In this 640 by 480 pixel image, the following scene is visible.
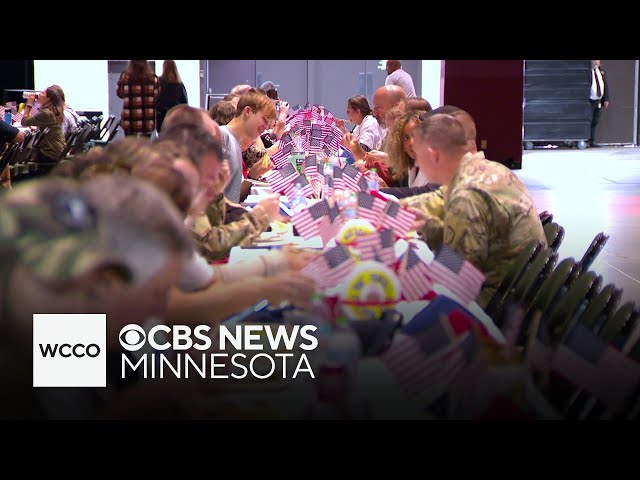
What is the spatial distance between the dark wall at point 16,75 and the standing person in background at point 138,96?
11303 millimetres

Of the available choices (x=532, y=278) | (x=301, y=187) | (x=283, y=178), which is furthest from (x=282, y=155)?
(x=532, y=278)

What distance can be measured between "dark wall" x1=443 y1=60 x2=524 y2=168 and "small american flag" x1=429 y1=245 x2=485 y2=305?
1252 centimetres

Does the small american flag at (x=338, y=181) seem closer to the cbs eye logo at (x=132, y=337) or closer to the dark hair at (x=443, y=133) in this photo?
the dark hair at (x=443, y=133)

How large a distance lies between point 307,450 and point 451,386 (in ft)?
0.93

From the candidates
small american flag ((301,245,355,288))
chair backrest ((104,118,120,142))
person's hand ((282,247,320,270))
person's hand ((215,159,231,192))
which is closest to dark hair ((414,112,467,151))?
person's hand ((215,159,231,192))

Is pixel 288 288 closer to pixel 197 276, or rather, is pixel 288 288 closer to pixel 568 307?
pixel 197 276

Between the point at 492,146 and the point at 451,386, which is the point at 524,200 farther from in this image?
the point at 492,146

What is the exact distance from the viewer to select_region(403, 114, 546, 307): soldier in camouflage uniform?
4008 mm

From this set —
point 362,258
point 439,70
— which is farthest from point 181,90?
point 362,258

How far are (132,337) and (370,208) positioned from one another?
2.37 meters
